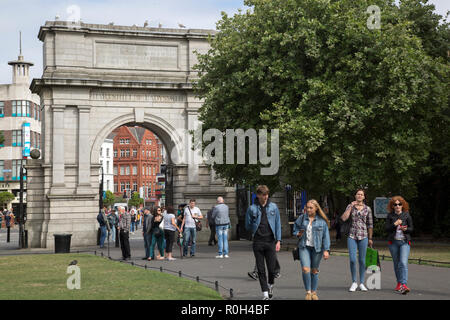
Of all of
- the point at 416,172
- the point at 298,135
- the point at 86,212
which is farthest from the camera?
the point at 86,212

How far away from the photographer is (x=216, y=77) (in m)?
26.6

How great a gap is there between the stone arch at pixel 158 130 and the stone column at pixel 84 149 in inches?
12.2

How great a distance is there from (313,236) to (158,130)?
22.8m

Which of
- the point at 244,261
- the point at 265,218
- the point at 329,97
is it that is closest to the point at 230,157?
the point at 329,97

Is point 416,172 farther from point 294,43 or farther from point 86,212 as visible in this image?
point 86,212

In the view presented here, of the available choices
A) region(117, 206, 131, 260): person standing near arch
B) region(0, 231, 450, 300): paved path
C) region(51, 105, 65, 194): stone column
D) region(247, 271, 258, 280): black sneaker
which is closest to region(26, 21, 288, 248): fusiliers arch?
region(51, 105, 65, 194): stone column

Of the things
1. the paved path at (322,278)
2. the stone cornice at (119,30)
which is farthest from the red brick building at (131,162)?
the paved path at (322,278)

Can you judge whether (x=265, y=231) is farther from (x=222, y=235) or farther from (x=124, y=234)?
(x=124, y=234)

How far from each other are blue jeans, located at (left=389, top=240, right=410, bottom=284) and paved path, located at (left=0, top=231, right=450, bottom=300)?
0.32 meters

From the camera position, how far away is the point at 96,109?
31734 millimetres

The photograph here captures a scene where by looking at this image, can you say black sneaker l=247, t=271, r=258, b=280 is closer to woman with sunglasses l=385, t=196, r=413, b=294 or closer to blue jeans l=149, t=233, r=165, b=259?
woman with sunglasses l=385, t=196, r=413, b=294

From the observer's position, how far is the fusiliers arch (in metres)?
30.9

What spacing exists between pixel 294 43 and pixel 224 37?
3.36 metres

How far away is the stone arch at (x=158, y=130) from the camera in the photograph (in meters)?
31.7
